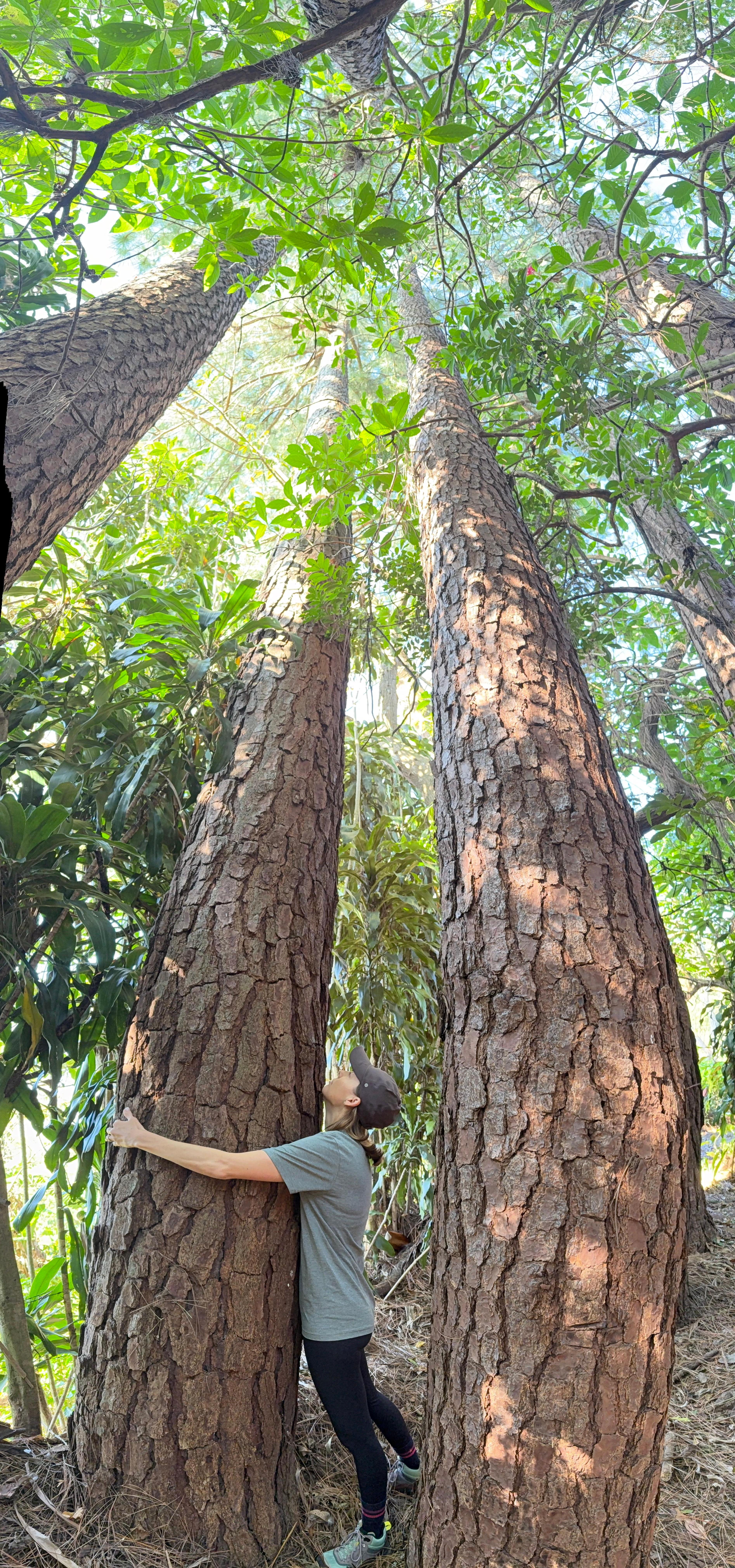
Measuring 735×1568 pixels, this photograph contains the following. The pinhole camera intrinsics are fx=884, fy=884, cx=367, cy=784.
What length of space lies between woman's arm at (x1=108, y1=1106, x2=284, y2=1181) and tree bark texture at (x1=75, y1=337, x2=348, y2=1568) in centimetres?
5

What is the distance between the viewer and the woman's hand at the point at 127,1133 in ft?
6.28

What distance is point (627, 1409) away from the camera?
1.41 m

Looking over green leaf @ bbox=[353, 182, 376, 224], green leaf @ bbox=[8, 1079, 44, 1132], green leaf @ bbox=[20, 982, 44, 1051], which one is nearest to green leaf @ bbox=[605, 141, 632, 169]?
green leaf @ bbox=[353, 182, 376, 224]

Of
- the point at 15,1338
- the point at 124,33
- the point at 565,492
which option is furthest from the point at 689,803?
the point at 124,33

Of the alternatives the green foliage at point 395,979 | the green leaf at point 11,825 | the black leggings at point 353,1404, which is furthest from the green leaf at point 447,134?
the black leggings at point 353,1404

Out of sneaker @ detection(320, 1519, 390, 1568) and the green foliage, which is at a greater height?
the green foliage

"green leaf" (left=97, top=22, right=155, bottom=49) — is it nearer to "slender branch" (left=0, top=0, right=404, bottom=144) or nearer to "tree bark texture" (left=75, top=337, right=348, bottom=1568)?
"slender branch" (left=0, top=0, right=404, bottom=144)

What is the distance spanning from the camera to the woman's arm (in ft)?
6.20

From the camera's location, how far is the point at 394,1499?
2111 mm

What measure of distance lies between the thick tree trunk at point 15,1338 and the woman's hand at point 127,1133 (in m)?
0.32

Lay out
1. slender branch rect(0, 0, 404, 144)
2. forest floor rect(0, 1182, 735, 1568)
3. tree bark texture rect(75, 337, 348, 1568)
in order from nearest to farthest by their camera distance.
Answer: slender branch rect(0, 0, 404, 144)
forest floor rect(0, 1182, 735, 1568)
tree bark texture rect(75, 337, 348, 1568)

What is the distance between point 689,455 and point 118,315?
160 inches

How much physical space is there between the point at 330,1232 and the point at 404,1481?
667 millimetres

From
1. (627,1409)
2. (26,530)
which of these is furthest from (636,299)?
(627,1409)
